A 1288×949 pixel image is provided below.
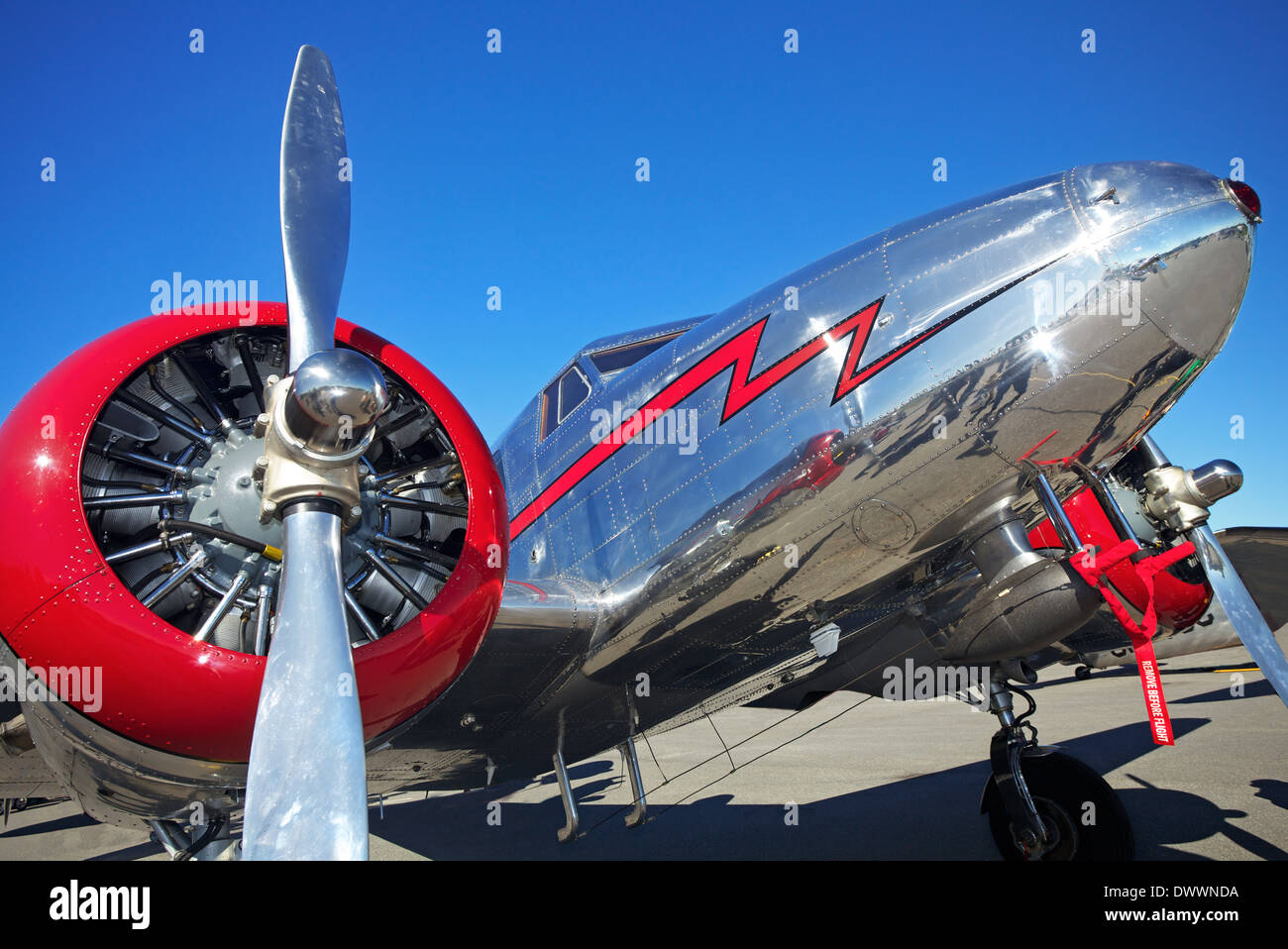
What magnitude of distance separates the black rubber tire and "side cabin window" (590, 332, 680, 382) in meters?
3.74

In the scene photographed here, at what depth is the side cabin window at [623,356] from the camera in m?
6.16

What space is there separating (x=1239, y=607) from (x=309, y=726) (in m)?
4.95

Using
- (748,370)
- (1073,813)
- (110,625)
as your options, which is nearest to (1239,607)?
(1073,813)

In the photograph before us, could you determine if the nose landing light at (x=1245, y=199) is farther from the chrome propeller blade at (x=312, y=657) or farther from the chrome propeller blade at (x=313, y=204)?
the chrome propeller blade at (x=313, y=204)

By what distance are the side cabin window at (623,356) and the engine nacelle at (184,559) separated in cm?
229

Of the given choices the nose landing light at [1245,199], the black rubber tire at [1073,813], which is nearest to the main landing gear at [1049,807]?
the black rubber tire at [1073,813]

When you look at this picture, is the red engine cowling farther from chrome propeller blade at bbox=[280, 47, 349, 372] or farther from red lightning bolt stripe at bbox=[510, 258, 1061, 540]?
red lightning bolt stripe at bbox=[510, 258, 1061, 540]

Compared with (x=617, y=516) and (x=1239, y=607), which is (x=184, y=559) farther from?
(x=1239, y=607)

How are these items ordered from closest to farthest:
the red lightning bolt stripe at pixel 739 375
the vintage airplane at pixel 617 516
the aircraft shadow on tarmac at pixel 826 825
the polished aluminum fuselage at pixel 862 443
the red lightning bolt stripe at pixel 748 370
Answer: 1. the vintage airplane at pixel 617 516
2. the polished aluminum fuselage at pixel 862 443
3. the red lightning bolt stripe at pixel 748 370
4. the red lightning bolt stripe at pixel 739 375
5. the aircraft shadow on tarmac at pixel 826 825

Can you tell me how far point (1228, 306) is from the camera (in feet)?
11.9

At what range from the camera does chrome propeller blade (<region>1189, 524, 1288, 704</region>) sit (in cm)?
437

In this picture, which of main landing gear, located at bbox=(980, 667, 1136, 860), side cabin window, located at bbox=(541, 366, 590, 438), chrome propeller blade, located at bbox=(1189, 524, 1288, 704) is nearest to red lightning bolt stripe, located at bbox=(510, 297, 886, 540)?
side cabin window, located at bbox=(541, 366, 590, 438)

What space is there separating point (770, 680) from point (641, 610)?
138 centimetres

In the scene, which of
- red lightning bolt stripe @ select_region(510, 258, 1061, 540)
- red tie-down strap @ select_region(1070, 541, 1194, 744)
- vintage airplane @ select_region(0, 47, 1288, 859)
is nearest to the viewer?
vintage airplane @ select_region(0, 47, 1288, 859)
